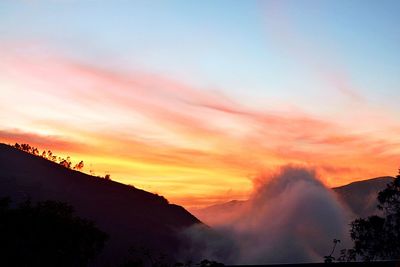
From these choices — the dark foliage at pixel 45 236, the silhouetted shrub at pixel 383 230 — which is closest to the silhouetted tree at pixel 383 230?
the silhouetted shrub at pixel 383 230

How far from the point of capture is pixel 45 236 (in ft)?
156

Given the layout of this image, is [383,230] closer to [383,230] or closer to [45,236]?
[383,230]

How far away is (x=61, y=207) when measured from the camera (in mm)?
50438

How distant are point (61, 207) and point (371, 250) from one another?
57.0 meters

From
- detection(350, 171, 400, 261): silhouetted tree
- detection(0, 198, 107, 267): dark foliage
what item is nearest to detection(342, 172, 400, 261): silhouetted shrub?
detection(350, 171, 400, 261): silhouetted tree

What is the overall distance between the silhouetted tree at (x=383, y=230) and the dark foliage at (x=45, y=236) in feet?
163

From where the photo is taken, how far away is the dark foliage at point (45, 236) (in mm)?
46469

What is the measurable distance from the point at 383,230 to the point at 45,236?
5939 cm

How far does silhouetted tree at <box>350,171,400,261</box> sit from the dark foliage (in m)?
49.6

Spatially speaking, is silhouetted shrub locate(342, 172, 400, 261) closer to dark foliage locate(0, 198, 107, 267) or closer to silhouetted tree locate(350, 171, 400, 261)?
silhouetted tree locate(350, 171, 400, 261)

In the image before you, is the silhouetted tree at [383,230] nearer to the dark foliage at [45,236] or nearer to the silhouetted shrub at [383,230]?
the silhouetted shrub at [383,230]

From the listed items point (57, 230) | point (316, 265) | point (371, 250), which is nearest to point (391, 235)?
point (371, 250)

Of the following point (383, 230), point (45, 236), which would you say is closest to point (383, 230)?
point (383, 230)

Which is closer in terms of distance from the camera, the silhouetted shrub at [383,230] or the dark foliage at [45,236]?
the dark foliage at [45,236]
